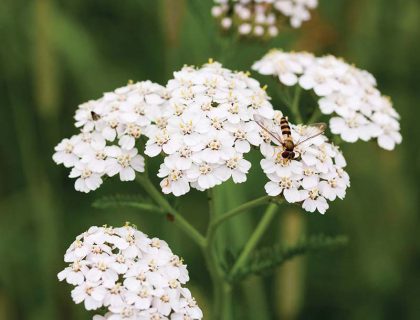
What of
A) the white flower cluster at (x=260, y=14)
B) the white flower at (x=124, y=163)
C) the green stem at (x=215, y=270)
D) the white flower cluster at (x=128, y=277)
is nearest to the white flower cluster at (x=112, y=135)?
the white flower at (x=124, y=163)

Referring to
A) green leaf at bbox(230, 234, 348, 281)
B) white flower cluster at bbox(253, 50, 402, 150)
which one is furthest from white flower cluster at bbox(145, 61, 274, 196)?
green leaf at bbox(230, 234, 348, 281)

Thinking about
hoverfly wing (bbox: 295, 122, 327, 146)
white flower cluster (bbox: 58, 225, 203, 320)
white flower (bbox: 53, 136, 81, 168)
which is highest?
white flower (bbox: 53, 136, 81, 168)

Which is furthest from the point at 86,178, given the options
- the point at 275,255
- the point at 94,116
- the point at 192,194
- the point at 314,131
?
the point at 192,194

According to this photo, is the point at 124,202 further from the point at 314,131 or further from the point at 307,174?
the point at 314,131

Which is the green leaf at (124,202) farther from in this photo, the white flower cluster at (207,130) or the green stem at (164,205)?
the white flower cluster at (207,130)

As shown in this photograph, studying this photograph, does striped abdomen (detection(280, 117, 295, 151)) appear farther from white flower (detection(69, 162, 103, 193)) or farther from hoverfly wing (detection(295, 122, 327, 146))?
white flower (detection(69, 162, 103, 193))

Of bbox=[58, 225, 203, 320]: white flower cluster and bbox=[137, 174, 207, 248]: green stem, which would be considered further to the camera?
bbox=[137, 174, 207, 248]: green stem

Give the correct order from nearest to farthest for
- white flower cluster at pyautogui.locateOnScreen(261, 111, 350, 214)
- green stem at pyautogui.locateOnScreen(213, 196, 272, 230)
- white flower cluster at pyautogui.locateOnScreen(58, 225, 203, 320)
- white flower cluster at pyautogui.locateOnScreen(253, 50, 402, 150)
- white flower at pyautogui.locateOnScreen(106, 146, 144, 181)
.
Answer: white flower cluster at pyautogui.locateOnScreen(58, 225, 203, 320) → white flower cluster at pyautogui.locateOnScreen(261, 111, 350, 214) → green stem at pyautogui.locateOnScreen(213, 196, 272, 230) → white flower at pyautogui.locateOnScreen(106, 146, 144, 181) → white flower cluster at pyautogui.locateOnScreen(253, 50, 402, 150)

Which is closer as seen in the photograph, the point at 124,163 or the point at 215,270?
the point at 124,163

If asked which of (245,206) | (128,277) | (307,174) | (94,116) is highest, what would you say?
(94,116)
